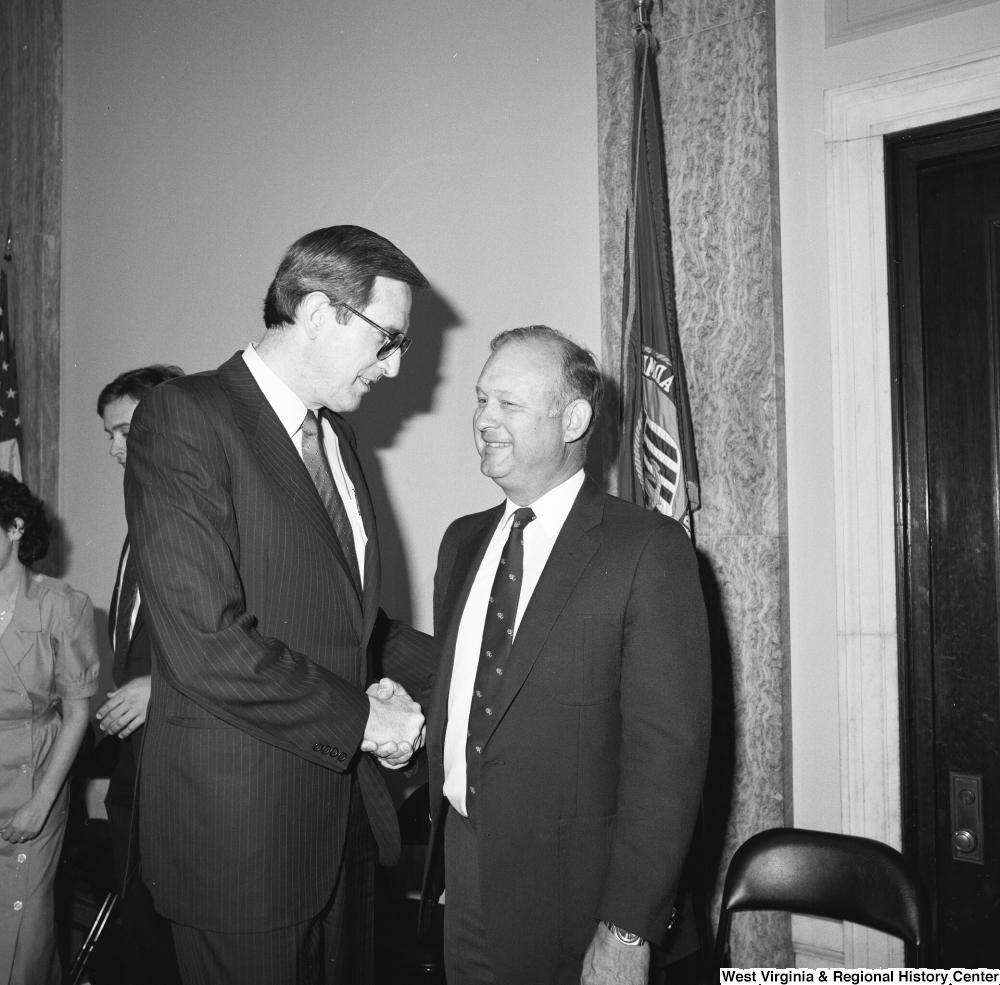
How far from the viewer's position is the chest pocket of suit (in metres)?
1.87

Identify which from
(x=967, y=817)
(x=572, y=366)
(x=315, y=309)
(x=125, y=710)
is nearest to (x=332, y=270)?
(x=315, y=309)

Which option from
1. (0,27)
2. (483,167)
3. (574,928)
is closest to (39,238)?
(0,27)

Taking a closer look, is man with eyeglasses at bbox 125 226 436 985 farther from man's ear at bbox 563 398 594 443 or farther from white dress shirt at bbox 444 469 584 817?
Result: man's ear at bbox 563 398 594 443

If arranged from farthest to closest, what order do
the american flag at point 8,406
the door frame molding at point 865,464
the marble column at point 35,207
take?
the marble column at point 35,207 → the american flag at point 8,406 → the door frame molding at point 865,464

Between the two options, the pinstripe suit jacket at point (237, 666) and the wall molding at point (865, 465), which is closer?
the pinstripe suit jacket at point (237, 666)

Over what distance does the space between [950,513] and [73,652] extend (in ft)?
9.73

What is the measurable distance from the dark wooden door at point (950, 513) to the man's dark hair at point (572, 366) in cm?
121

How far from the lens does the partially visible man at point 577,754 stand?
1.79 meters

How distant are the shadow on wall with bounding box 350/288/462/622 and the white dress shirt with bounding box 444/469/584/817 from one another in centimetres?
154

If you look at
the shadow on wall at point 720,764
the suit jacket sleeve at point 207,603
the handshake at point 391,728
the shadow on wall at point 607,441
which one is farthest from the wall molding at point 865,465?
the suit jacket sleeve at point 207,603

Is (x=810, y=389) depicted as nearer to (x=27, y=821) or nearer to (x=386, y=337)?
(x=386, y=337)

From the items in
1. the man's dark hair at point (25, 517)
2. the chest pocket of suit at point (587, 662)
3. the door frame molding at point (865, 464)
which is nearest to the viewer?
the chest pocket of suit at point (587, 662)

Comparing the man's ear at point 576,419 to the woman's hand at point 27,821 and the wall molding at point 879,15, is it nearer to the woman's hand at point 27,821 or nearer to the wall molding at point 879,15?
the wall molding at point 879,15

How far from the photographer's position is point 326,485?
204 centimetres
